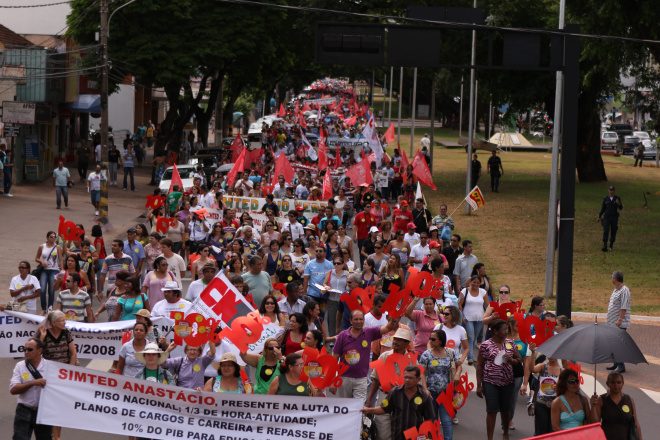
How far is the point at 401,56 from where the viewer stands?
45.6 feet

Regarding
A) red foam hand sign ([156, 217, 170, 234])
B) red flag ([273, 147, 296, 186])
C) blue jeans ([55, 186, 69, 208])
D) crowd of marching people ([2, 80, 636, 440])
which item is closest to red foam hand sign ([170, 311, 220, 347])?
crowd of marching people ([2, 80, 636, 440])

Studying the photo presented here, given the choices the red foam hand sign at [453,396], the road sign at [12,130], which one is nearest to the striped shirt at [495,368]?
the red foam hand sign at [453,396]

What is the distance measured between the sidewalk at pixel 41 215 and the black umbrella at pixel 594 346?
455 inches

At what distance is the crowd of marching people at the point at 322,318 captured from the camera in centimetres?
876

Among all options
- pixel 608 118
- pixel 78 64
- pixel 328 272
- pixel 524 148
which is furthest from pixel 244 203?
pixel 608 118

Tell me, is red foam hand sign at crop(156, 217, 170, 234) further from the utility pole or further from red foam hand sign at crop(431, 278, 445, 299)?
the utility pole

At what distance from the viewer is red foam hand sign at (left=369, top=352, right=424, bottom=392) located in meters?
8.86

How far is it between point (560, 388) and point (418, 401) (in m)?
1.29

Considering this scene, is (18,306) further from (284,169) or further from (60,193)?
(60,193)

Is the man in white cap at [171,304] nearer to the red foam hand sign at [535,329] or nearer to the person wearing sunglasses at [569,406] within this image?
the red foam hand sign at [535,329]

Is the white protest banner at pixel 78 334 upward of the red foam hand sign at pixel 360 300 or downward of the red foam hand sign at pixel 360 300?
downward

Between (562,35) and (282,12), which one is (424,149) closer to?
(282,12)

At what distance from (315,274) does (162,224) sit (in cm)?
488

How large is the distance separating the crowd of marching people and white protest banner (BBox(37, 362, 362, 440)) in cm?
18
